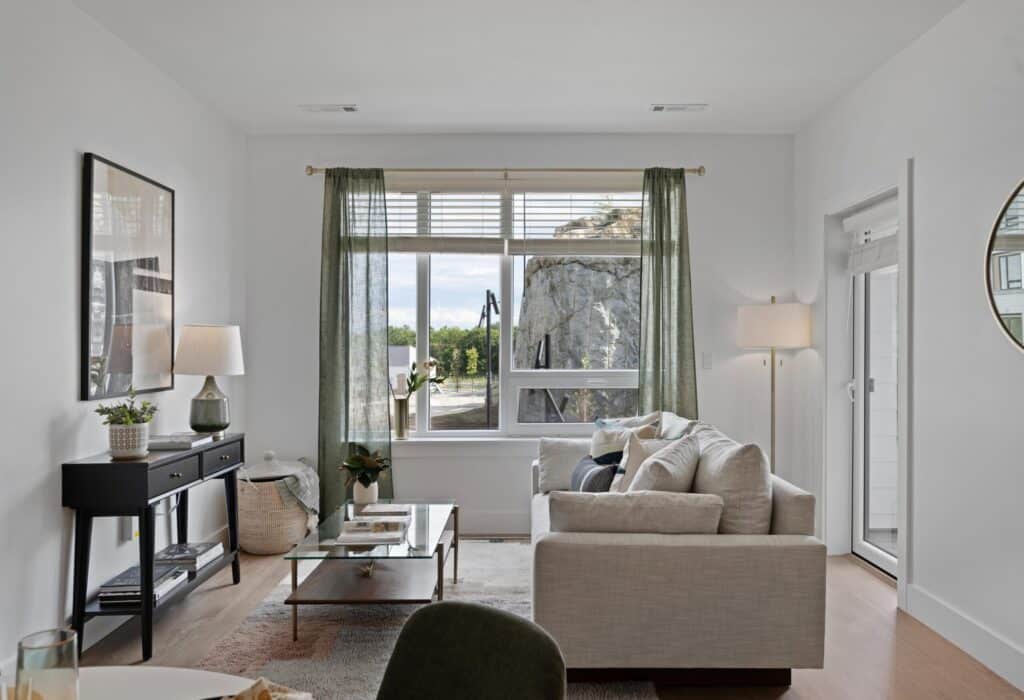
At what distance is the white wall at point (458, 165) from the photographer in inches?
207

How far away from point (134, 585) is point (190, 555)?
1.48 ft

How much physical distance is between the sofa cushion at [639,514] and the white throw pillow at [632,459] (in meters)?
0.48

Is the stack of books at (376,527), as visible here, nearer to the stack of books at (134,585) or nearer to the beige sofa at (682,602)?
the stack of books at (134,585)

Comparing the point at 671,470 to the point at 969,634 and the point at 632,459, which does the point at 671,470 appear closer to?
the point at 632,459

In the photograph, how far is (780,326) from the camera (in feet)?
15.6

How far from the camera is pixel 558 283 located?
17.6 ft

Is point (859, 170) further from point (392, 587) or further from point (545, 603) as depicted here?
point (392, 587)

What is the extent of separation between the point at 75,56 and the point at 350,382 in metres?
2.49

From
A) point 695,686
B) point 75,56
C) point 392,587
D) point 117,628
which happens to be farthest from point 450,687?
point 75,56

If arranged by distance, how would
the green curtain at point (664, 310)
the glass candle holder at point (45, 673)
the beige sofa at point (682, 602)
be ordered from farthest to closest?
the green curtain at point (664, 310), the beige sofa at point (682, 602), the glass candle holder at point (45, 673)

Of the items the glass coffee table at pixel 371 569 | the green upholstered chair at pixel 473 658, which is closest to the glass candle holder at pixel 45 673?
the green upholstered chair at pixel 473 658

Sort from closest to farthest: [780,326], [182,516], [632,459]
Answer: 1. [632,459]
2. [182,516]
3. [780,326]

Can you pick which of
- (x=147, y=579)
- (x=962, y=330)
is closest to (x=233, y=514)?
(x=147, y=579)

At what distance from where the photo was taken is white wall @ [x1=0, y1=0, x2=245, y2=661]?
2.83 meters
